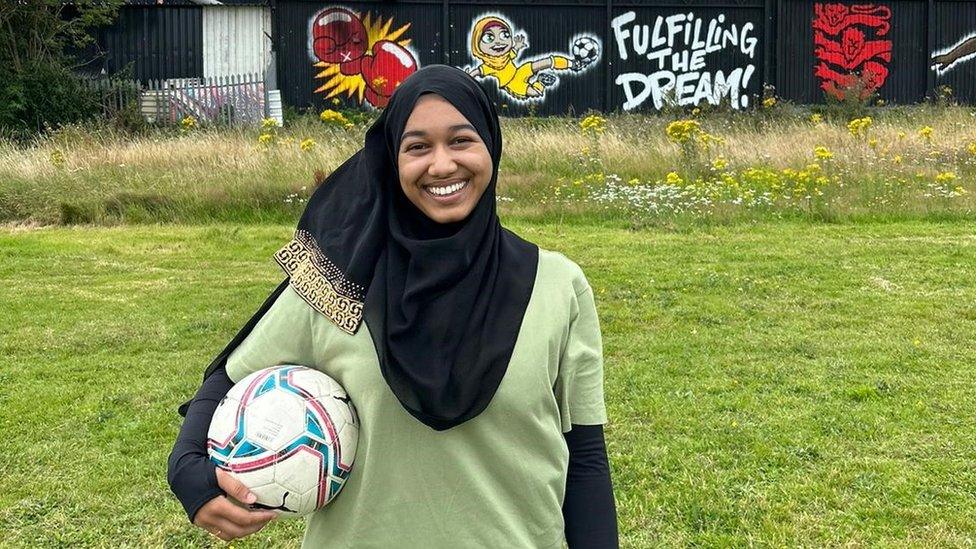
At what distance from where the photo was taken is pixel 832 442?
5.34m

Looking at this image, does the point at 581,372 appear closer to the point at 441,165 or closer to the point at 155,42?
the point at 441,165

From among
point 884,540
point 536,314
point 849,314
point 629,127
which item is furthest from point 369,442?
point 629,127

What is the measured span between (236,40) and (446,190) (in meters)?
24.1

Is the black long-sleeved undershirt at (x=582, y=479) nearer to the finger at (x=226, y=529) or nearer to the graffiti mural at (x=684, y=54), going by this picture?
the finger at (x=226, y=529)

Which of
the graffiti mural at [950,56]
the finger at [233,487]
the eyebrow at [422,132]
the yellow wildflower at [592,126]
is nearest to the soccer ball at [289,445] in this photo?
the finger at [233,487]

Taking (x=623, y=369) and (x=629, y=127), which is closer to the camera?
(x=623, y=369)

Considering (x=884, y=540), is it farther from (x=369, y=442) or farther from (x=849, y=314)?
(x=849, y=314)

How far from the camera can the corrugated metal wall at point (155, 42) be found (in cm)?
2425

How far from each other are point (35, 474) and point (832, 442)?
3981 millimetres

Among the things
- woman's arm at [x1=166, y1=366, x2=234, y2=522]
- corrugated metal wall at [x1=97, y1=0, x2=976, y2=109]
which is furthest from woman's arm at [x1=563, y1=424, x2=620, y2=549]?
corrugated metal wall at [x1=97, y1=0, x2=976, y2=109]

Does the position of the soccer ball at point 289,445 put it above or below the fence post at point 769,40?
below

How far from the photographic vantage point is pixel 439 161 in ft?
6.81

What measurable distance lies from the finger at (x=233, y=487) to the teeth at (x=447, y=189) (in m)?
0.70

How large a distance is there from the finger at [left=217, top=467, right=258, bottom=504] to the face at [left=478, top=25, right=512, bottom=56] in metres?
24.6
